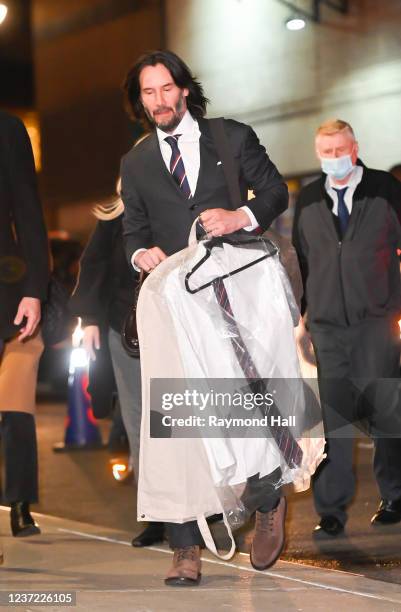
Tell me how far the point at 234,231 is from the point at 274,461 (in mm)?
912

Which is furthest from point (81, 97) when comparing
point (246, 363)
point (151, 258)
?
point (246, 363)

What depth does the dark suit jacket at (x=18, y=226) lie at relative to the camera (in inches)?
188

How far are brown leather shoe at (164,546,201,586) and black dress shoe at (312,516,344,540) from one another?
1.23 m

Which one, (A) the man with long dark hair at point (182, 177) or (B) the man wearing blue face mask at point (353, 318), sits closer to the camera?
(A) the man with long dark hair at point (182, 177)

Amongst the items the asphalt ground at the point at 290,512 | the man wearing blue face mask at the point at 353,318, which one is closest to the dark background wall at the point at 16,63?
the asphalt ground at the point at 290,512

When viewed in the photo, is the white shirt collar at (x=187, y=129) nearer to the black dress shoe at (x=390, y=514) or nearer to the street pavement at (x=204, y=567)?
the street pavement at (x=204, y=567)

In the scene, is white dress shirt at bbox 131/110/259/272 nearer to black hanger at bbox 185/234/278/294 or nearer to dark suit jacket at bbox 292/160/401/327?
black hanger at bbox 185/234/278/294

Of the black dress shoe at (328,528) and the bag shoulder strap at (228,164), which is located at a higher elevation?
the bag shoulder strap at (228,164)

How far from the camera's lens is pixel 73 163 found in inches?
671

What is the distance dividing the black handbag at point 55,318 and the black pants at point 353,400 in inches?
52.4

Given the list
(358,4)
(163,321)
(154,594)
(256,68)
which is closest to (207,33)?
(256,68)

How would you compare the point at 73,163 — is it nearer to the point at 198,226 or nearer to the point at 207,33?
the point at 207,33

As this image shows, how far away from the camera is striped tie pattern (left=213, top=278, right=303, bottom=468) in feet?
13.8

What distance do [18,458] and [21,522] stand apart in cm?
32
